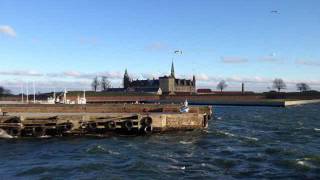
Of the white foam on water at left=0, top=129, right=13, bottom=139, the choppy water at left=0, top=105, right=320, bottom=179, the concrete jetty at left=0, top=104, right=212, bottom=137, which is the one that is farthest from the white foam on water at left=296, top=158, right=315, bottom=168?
the white foam on water at left=0, top=129, right=13, bottom=139

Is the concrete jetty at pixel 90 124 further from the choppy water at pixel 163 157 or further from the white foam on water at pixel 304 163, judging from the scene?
the white foam on water at pixel 304 163

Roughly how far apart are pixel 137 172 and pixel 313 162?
10720mm

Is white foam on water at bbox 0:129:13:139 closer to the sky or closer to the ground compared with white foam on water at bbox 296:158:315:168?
closer to the sky

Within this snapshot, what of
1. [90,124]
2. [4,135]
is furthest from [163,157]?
[4,135]

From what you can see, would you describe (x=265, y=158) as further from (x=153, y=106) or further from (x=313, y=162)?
(x=153, y=106)

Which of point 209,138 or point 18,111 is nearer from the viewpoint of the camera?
point 209,138

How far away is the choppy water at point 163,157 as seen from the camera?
28.7 metres

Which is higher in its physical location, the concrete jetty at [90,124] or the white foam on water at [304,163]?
the concrete jetty at [90,124]

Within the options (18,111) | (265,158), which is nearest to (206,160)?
(265,158)

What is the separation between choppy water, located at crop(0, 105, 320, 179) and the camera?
28.7 m

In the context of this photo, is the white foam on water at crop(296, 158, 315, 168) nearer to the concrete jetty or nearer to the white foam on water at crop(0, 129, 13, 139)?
the concrete jetty

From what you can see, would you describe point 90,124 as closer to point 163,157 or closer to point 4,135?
point 4,135

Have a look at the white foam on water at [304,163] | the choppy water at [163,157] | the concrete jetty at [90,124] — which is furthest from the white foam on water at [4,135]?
the white foam on water at [304,163]

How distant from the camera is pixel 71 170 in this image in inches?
1162
